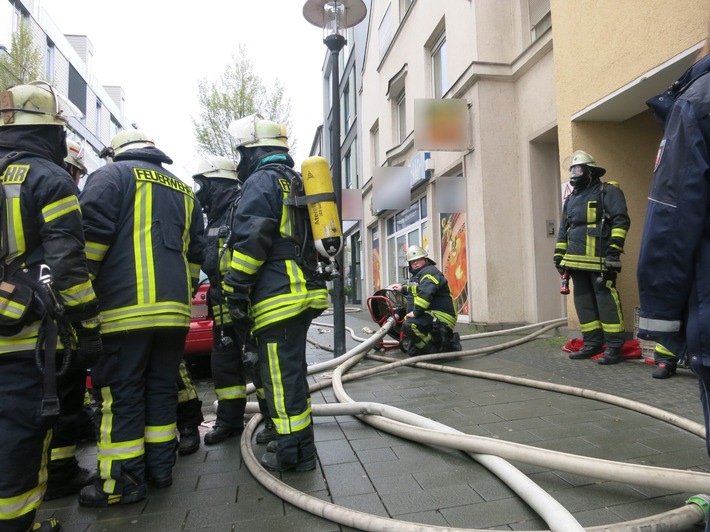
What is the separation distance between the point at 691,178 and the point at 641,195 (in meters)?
4.98

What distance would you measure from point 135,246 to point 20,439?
1.03 metres

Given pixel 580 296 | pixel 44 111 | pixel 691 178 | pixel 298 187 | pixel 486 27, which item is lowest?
pixel 580 296

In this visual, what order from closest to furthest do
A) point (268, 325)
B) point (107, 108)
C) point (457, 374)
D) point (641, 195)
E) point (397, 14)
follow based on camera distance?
point (268, 325) < point (457, 374) < point (641, 195) < point (397, 14) < point (107, 108)

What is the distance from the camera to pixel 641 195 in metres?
5.79

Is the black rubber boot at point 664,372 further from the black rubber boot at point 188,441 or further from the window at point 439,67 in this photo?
the window at point 439,67

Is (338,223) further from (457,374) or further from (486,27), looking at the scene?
(486,27)

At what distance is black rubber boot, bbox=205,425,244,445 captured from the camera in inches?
129

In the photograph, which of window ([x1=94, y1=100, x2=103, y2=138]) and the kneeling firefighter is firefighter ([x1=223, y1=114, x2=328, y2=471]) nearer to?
the kneeling firefighter

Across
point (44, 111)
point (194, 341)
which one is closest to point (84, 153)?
point (44, 111)

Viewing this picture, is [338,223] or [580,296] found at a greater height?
[338,223]

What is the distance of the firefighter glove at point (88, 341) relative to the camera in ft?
7.26

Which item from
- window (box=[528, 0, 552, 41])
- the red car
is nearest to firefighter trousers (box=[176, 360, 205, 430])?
the red car

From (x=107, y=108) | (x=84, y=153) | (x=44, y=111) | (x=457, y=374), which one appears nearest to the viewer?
(x=44, y=111)

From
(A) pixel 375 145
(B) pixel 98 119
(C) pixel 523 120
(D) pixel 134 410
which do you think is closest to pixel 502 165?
(C) pixel 523 120
